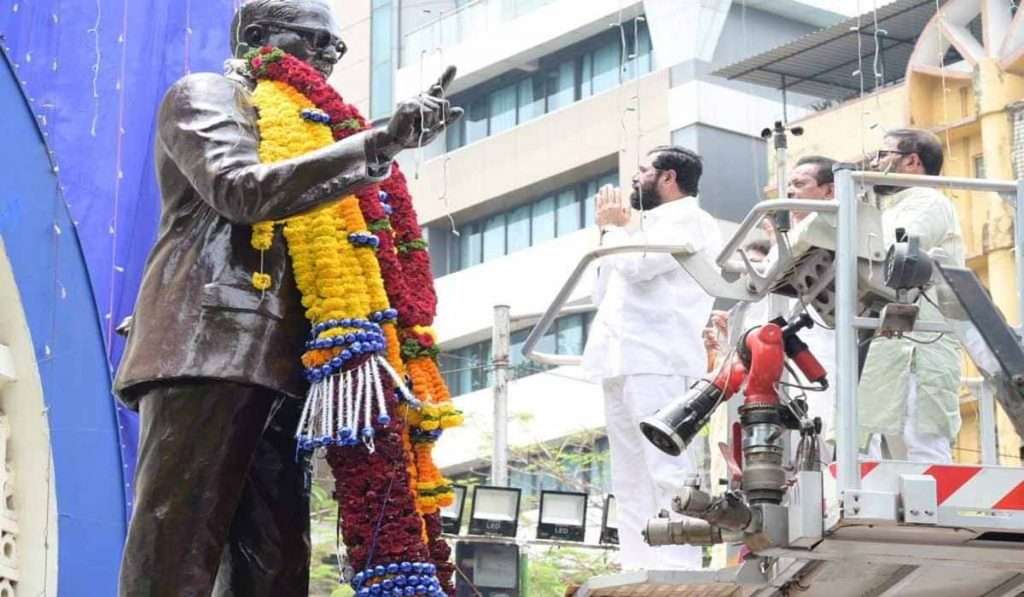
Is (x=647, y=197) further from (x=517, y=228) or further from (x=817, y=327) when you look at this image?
(x=517, y=228)

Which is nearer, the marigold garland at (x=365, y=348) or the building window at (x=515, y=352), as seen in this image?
the marigold garland at (x=365, y=348)

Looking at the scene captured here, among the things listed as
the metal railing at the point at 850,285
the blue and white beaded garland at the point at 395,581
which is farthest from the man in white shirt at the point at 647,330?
the blue and white beaded garland at the point at 395,581

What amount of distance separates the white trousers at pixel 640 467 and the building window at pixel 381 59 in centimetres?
2427

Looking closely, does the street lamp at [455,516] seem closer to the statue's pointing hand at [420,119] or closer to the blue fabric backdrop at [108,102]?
the blue fabric backdrop at [108,102]

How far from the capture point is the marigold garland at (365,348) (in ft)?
17.5

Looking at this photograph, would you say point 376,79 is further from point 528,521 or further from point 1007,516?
point 1007,516

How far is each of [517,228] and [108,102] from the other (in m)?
28.8

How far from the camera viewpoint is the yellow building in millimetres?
22844

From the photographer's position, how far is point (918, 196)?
7359 millimetres

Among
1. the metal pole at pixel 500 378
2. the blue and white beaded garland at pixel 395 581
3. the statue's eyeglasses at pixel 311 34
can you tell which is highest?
the metal pole at pixel 500 378

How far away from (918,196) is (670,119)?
25947 millimetres

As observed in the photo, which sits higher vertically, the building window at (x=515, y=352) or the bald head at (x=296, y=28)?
the building window at (x=515, y=352)

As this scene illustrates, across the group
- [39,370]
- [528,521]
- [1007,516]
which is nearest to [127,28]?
[39,370]

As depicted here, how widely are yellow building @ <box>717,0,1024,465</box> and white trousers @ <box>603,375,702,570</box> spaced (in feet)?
37.2
